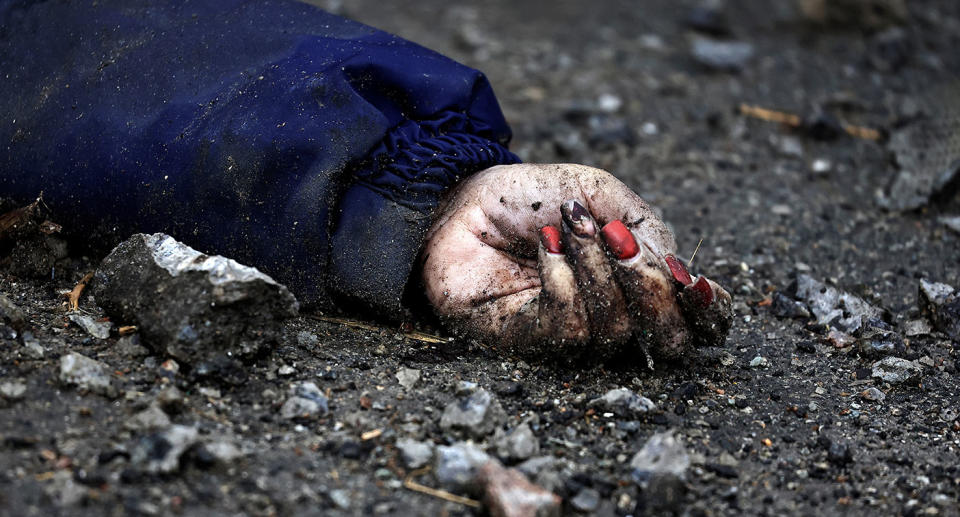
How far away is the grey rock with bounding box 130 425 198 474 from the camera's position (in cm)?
191

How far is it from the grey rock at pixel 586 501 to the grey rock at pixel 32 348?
1.35 meters

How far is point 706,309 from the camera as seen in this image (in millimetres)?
2459

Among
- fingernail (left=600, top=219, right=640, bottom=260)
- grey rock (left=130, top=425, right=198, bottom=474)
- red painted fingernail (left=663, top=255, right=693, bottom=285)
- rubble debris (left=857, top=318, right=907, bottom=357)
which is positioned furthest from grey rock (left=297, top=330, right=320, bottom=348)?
rubble debris (left=857, top=318, right=907, bottom=357)

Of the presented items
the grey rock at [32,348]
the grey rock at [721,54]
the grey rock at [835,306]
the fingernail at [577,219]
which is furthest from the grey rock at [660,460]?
the grey rock at [721,54]

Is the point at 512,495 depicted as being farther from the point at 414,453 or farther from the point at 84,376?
the point at 84,376

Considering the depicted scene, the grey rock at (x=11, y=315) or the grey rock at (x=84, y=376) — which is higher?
the grey rock at (x=11, y=315)

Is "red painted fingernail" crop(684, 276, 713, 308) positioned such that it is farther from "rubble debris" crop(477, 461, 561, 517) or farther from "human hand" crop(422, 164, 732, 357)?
"rubble debris" crop(477, 461, 561, 517)

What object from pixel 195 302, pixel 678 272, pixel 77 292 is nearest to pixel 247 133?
pixel 195 302

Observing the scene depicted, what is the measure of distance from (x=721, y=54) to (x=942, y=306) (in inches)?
106

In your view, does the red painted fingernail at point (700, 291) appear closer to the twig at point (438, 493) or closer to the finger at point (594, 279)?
the finger at point (594, 279)

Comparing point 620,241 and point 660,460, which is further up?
point 620,241

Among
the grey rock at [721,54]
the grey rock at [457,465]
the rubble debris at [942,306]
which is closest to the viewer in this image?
the grey rock at [457,465]

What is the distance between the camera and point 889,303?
337 centimetres

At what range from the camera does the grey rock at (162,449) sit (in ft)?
6.25
